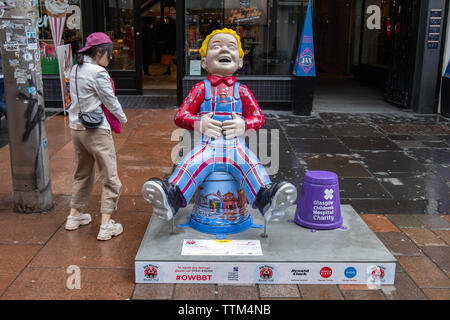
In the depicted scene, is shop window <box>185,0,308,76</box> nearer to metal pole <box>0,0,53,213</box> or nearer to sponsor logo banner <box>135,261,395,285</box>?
metal pole <box>0,0,53,213</box>

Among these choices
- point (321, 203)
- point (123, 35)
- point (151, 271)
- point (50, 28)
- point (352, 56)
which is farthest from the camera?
point (352, 56)

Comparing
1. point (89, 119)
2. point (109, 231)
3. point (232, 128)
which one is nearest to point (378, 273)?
point (232, 128)

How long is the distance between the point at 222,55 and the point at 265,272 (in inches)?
71.4

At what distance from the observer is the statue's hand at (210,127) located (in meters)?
4.02

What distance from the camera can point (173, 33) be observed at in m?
15.8

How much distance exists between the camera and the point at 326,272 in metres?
3.56

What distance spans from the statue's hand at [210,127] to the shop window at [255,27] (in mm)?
6233

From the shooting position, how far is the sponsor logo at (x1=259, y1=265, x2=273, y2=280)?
11.6 ft

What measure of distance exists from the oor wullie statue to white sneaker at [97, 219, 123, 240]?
28.7 inches

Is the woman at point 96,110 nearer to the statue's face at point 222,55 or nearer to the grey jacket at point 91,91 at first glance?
the grey jacket at point 91,91

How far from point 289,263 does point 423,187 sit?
3019mm

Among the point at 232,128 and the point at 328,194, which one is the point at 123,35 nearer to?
the point at 232,128

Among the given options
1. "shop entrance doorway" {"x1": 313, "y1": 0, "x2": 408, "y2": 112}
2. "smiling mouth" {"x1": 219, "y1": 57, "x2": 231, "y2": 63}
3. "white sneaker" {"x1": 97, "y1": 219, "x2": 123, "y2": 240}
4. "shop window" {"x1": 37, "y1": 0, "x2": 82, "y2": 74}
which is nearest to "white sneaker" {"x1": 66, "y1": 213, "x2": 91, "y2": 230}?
"white sneaker" {"x1": 97, "y1": 219, "x2": 123, "y2": 240}

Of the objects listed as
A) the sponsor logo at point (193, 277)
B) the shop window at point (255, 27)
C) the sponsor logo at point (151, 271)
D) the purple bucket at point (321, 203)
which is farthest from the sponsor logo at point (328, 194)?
the shop window at point (255, 27)
